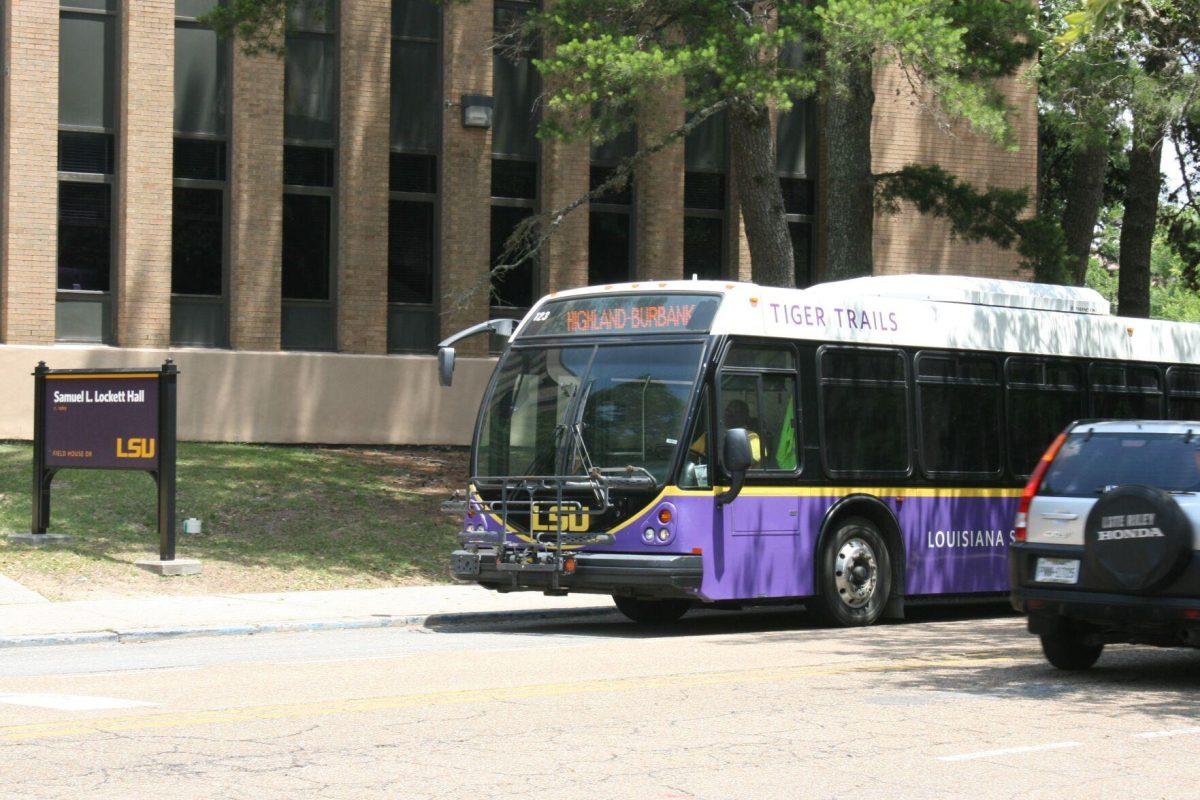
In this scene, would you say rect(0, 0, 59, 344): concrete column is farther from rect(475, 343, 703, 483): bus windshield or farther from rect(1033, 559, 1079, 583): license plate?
rect(1033, 559, 1079, 583): license plate

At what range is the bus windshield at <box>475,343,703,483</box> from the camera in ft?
46.8

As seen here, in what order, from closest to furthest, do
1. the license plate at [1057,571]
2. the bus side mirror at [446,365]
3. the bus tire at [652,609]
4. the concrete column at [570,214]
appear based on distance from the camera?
the license plate at [1057,571] < the bus side mirror at [446,365] < the bus tire at [652,609] < the concrete column at [570,214]

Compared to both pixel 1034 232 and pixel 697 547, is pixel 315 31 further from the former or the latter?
pixel 697 547

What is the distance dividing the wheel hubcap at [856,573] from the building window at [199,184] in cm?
1536

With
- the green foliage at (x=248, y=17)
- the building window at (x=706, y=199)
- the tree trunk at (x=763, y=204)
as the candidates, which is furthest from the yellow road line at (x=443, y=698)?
the building window at (x=706, y=199)

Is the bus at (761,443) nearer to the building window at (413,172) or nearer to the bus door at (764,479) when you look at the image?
the bus door at (764,479)

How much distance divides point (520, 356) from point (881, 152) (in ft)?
60.1

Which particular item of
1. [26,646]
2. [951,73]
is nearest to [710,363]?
[26,646]

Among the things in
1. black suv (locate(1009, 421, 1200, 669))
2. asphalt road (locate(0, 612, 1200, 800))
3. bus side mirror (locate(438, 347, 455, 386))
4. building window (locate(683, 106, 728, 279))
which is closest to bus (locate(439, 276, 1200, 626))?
bus side mirror (locate(438, 347, 455, 386))

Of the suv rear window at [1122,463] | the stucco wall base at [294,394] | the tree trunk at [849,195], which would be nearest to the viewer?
the suv rear window at [1122,463]

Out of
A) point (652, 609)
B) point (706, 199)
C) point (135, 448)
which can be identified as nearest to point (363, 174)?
point (706, 199)

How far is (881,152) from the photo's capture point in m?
32.1

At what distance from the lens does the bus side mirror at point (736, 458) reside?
13.9 m

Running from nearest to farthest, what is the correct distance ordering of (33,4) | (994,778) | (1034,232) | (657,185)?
1. (994,778)
2. (1034,232)
3. (33,4)
4. (657,185)
